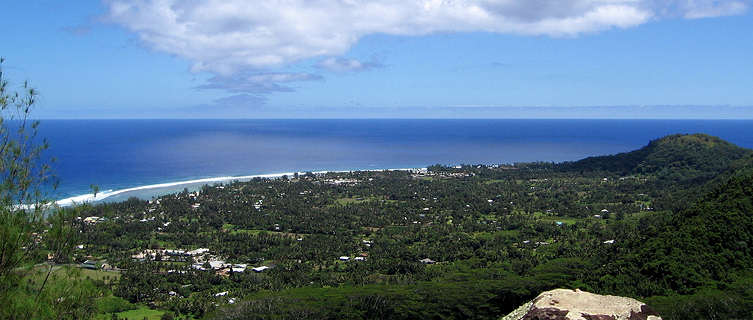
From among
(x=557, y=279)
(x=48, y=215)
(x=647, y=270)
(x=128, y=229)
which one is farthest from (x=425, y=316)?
(x=128, y=229)

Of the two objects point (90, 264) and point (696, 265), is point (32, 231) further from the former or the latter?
point (90, 264)

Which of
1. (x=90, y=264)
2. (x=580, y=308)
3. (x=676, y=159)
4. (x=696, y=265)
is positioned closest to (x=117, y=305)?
(x=90, y=264)

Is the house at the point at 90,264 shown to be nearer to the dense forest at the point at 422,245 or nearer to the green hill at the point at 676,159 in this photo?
the dense forest at the point at 422,245

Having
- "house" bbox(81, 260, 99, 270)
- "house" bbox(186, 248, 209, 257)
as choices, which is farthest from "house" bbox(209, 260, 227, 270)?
"house" bbox(81, 260, 99, 270)

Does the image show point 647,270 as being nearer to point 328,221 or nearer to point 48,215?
point 48,215

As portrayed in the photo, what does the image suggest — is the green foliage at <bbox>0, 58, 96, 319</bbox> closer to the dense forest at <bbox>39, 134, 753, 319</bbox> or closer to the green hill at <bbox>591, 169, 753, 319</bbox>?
the dense forest at <bbox>39, 134, 753, 319</bbox>
